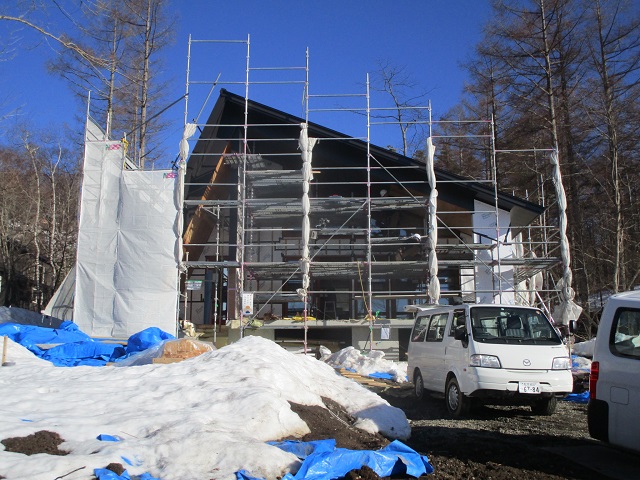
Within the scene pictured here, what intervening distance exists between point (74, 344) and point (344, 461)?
10923mm

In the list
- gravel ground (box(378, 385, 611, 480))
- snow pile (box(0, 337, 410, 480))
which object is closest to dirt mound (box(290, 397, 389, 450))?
snow pile (box(0, 337, 410, 480))

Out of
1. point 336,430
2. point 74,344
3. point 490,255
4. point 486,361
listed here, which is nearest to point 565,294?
point 490,255

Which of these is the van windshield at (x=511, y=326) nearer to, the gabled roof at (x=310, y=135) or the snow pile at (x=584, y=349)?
the gabled roof at (x=310, y=135)

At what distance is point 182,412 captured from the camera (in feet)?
21.0

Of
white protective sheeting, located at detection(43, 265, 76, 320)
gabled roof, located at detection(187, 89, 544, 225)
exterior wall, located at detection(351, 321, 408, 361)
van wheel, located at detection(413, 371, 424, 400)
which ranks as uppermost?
gabled roof, located at detection(187, 89, 544, 225)

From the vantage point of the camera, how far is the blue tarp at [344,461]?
4988 mm

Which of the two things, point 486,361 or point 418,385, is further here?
point 418,385

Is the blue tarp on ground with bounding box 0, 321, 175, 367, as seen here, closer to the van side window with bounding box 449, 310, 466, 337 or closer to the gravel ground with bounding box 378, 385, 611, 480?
the gravel ground with bounding box 378, 385, 611, 480

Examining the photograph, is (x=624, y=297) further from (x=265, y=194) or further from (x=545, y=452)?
(x=265, y=194)

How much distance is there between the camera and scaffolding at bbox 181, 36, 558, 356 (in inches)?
645

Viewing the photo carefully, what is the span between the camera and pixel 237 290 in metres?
16.6

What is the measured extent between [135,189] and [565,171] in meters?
18.2

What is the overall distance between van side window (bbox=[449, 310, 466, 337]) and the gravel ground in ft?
4.45

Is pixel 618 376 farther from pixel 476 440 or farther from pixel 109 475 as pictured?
pixel 109 475
